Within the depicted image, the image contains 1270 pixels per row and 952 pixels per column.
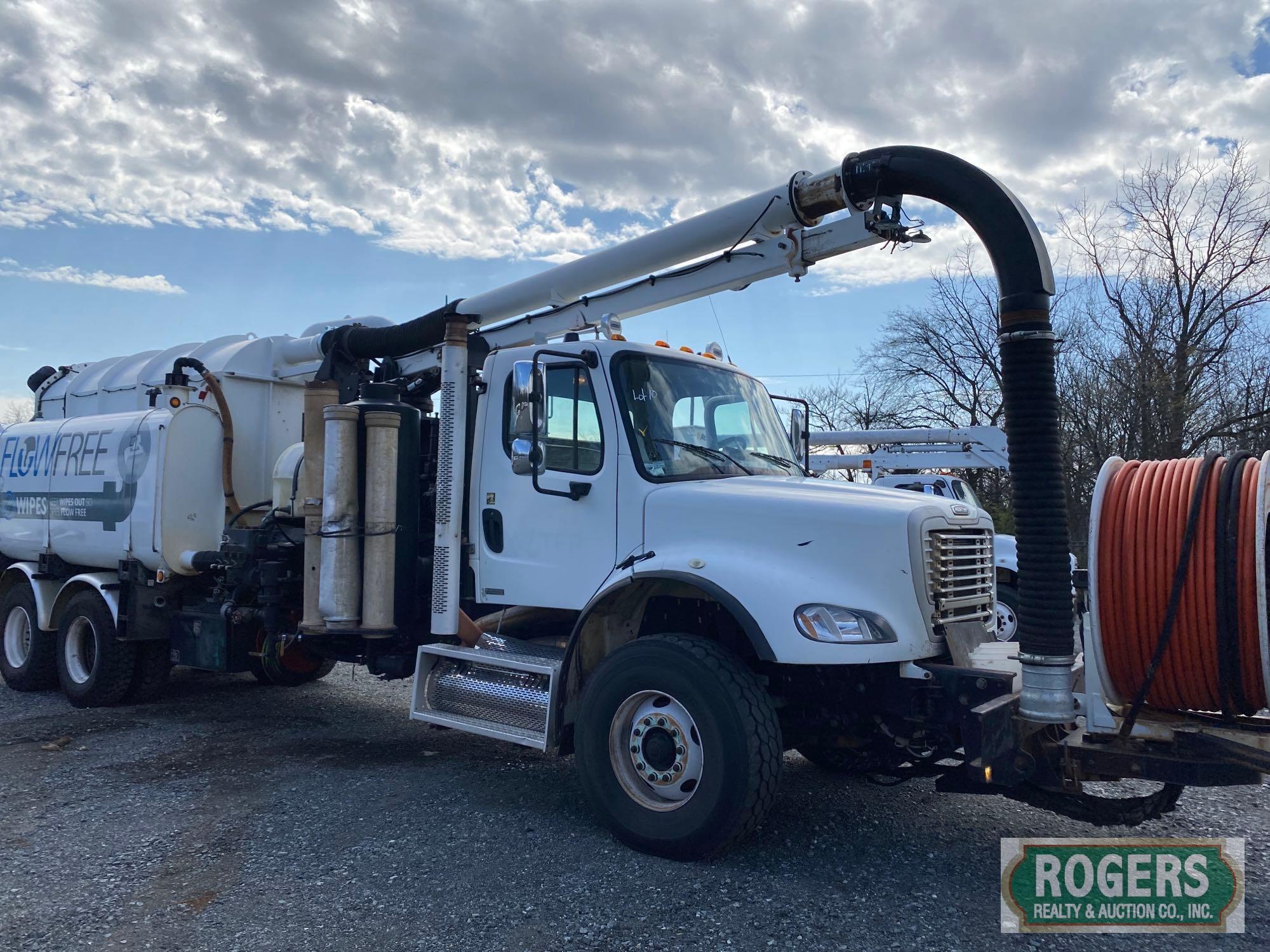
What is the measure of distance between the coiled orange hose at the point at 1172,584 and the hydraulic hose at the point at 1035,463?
24 centimetres

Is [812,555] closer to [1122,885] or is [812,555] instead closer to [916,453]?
[1122,885]

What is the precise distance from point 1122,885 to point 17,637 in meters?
9.63

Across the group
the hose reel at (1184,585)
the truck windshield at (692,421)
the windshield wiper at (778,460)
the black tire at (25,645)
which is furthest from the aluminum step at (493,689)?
the black tire at (25,645)

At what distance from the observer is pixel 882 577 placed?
14.8 feet

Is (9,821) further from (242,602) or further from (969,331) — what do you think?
(969,331)

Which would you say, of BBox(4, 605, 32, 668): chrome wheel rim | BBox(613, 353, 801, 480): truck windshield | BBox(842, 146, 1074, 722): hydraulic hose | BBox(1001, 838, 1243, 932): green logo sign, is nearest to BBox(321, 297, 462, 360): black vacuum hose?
BBox(613, 353, 801, 480): truck windshield

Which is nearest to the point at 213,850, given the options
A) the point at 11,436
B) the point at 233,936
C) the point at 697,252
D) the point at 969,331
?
the point at 233,936

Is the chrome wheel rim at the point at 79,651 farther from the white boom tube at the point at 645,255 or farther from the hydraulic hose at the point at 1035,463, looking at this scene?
the hydraulic hose at the point at 1035,463

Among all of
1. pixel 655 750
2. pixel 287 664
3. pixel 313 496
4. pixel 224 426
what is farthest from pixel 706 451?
pixel 287 664

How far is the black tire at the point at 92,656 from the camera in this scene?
324 inches

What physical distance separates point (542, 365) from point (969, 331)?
92.5 ft

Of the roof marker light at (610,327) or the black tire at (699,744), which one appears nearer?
the black tire at (699,744)

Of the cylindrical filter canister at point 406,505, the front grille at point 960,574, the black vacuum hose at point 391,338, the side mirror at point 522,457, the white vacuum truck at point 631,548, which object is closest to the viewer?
the white vacuum truck at point 631,548

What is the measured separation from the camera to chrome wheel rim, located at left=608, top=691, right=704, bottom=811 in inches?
185
